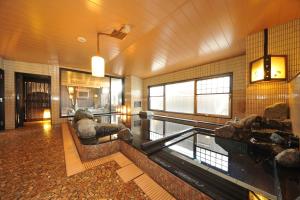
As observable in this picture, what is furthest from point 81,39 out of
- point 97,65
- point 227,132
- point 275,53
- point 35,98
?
point 35,98

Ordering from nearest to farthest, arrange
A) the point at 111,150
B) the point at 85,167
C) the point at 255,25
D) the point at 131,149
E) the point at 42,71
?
the point at 85,167 → the point at 131,149 → the point at 111,150 → the point at 255,25 → the point at 42,71

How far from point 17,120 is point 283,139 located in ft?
20.7

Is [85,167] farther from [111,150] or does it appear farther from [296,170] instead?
[296,170]

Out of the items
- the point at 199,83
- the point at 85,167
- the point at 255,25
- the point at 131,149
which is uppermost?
the point at 255,25

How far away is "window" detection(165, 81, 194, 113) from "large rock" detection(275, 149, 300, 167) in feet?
10.1

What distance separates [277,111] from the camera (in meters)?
1.97

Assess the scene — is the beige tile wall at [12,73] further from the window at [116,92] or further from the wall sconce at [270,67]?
the wall sconce at [270,67]

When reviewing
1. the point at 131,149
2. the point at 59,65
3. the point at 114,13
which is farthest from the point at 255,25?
the point at 59,65

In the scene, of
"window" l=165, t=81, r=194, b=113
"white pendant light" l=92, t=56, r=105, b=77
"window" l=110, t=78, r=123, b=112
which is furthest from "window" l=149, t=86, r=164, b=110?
"white pendant light" l=92, t=56, r=105, b=77

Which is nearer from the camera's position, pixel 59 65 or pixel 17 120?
pixel 17 120

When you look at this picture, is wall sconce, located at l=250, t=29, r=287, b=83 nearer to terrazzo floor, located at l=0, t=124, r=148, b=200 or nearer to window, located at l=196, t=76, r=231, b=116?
window, located at l=196, t=76, r=231, b=116

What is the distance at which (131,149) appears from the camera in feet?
5.25

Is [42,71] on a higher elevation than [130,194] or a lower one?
higher

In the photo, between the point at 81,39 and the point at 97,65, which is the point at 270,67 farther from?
the point at 81,39
